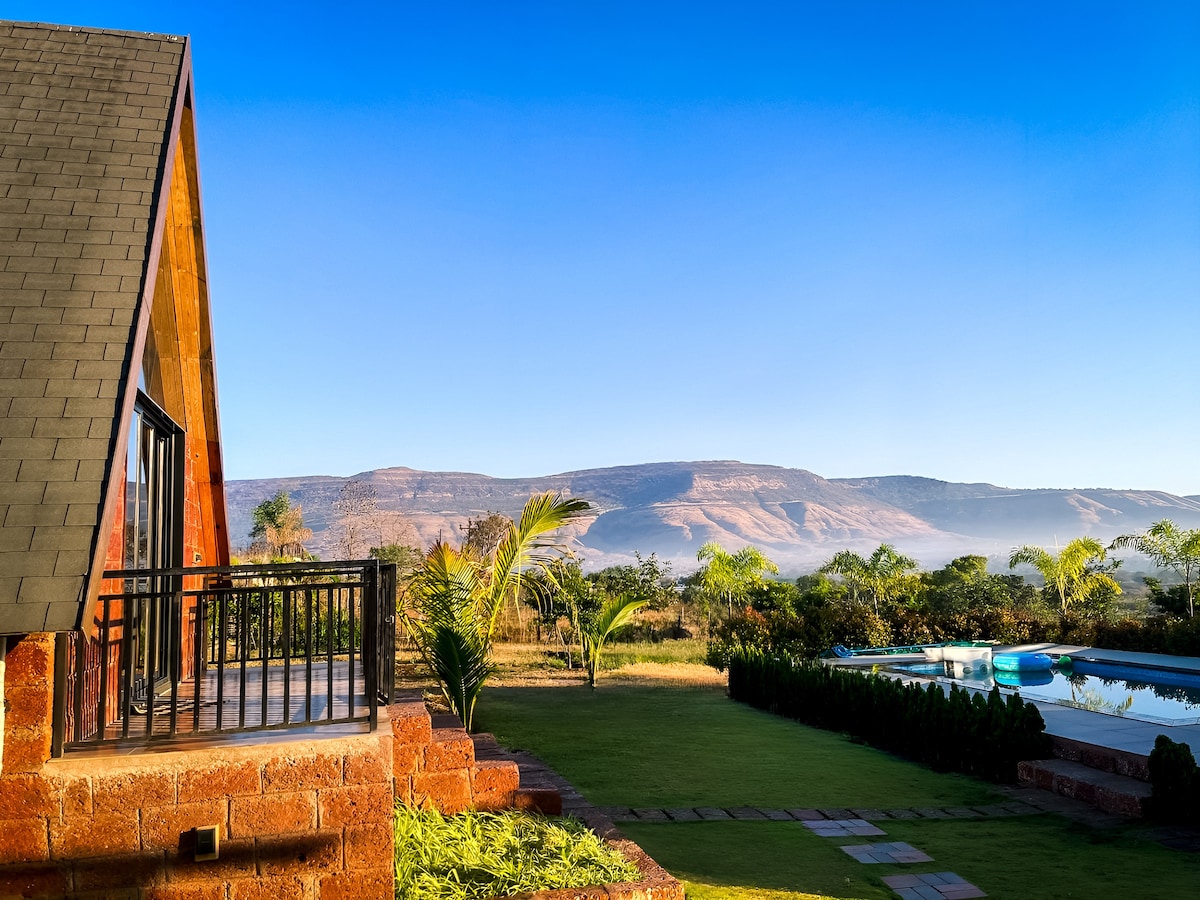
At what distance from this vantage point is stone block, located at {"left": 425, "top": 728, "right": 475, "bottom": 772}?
19.3ft

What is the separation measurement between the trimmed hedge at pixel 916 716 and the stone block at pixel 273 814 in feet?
25.1

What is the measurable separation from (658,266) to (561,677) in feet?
171

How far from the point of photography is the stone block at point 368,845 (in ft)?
14.6

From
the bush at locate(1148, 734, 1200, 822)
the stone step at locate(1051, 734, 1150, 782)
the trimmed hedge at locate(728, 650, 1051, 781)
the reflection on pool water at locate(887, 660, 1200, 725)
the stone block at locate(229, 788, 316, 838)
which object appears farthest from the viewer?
the reflection on pool water at locate(887, 660, 1200, 725)

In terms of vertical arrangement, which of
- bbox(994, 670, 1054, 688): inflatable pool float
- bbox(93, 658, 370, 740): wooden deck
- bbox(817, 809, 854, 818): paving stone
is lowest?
bbox(994, 670, 1054, 688): inflatable pool float

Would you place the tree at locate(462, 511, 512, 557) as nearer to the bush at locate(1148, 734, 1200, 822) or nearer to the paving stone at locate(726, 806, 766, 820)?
the paving stone at locate(726, 806, 766, 820)

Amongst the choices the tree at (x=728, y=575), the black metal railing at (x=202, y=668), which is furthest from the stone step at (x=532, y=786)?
the tree at (x=728, y=575)

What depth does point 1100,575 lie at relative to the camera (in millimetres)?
31219

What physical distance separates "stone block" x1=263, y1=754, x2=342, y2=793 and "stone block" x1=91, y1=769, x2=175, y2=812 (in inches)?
A: 18.2

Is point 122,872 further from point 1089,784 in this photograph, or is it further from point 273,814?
point 1089,784

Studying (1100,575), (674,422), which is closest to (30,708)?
(1100,575)

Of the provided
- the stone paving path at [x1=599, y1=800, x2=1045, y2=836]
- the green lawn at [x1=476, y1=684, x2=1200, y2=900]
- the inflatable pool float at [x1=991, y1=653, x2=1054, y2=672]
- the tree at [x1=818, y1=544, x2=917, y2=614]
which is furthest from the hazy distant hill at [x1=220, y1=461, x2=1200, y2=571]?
the stone paving path at [x1=599, y1=800, x2=1045, y2=836]

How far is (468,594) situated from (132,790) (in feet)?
18.7

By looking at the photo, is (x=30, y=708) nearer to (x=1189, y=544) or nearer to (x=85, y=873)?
(x=85, y=873)
